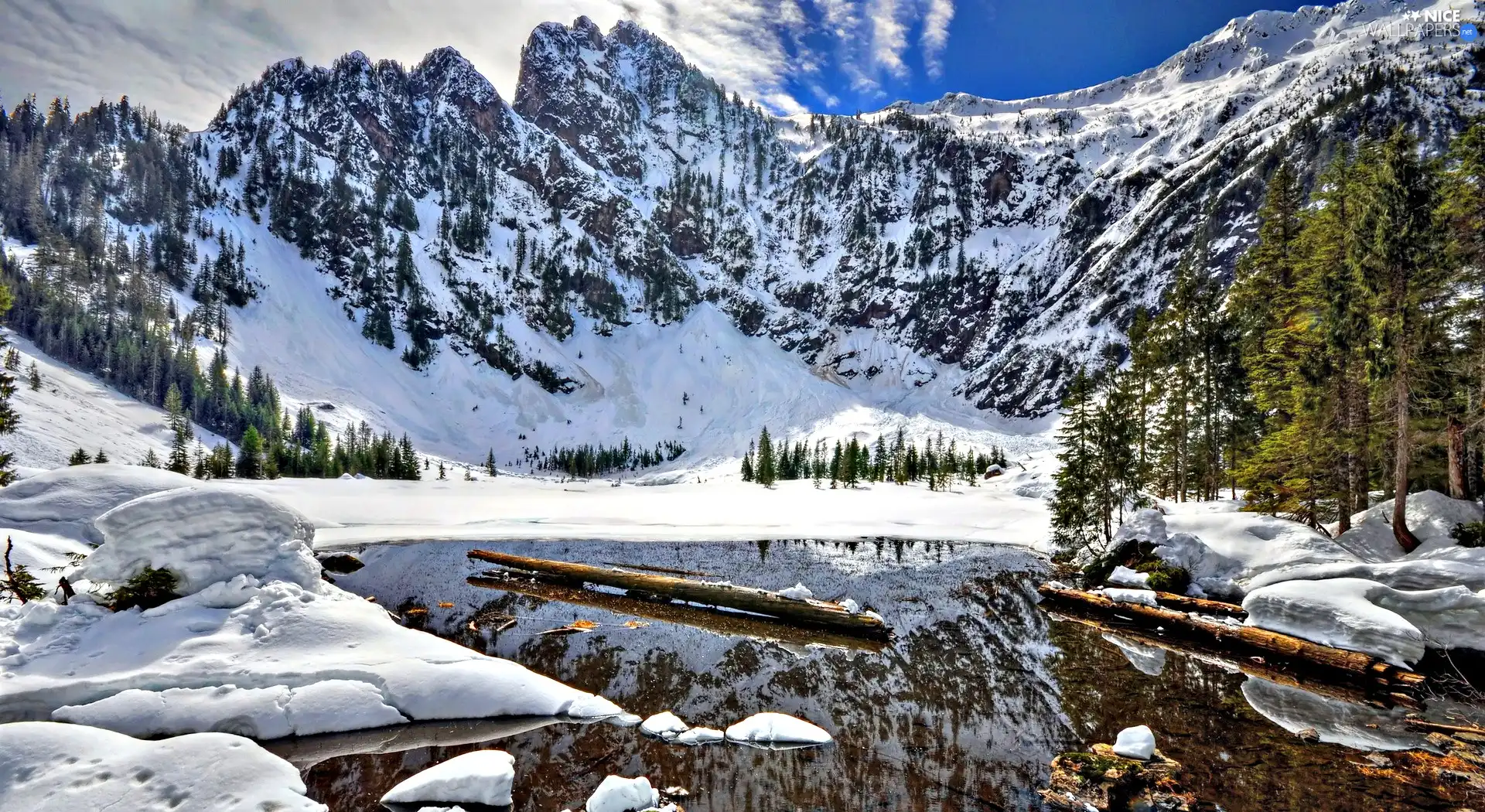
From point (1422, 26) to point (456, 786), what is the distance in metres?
261

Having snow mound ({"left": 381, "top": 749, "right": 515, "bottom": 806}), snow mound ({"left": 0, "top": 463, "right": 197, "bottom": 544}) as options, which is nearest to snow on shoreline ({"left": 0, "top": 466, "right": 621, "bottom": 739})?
snow mound ({"left": 381, "top": 749, "right": 515, "bottom": 806})

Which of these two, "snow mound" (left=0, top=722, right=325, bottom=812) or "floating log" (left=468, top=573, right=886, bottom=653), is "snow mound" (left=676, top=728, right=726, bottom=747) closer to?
"snow mound" (left=0, top=722, right=325, bottom=812)

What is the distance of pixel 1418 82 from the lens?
122 metres

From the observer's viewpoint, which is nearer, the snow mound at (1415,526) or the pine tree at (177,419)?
the snow mound at (1415,526)

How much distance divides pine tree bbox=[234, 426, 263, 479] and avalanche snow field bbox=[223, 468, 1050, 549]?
103 ft

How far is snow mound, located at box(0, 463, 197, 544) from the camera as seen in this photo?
16.9 metres

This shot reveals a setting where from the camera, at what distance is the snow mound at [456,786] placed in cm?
814

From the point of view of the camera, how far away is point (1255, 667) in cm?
1502

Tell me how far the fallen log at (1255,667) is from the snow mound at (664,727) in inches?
563

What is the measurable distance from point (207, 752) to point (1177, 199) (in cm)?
18414

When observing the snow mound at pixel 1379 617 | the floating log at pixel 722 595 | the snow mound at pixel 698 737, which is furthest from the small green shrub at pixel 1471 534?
the snow mound at pixel 698 737

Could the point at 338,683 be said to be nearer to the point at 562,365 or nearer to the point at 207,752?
the point at 207,752

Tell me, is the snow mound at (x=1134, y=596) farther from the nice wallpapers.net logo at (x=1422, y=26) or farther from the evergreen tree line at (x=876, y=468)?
the nice wallpapers.net logo at (x=1422, y=26)

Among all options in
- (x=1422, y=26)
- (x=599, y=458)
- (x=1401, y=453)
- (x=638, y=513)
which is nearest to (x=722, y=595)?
(x=1401, y=453)
